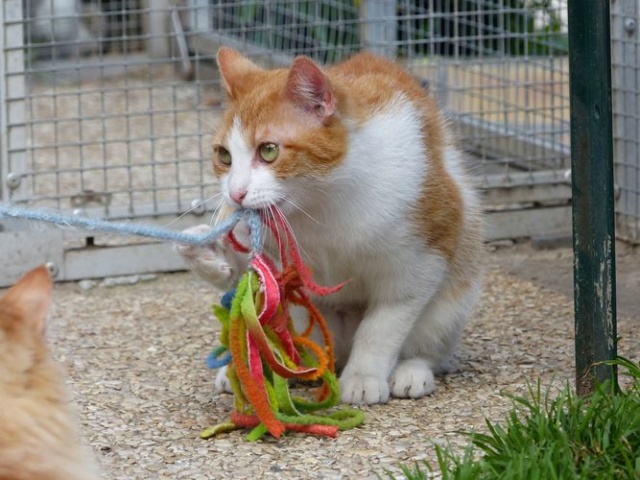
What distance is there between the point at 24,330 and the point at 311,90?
4.59 ft

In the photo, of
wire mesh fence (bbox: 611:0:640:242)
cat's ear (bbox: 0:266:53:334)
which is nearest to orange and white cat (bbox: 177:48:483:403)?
cat's ear (bbox: 0:266:53:334)

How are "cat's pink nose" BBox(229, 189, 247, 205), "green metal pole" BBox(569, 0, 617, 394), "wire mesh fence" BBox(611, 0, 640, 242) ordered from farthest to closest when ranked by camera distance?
"wire mesh fence" BBox(611, 0, 640, 242) < "cat's pink nose" BBox(229, 189, 247, 205) < "green metal pole" BBox(569, 0, 617, 394)

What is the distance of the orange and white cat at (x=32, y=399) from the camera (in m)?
1.87

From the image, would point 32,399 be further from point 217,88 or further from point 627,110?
point 217,88

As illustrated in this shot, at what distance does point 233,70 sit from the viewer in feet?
11.3

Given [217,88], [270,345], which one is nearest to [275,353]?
[270,345]

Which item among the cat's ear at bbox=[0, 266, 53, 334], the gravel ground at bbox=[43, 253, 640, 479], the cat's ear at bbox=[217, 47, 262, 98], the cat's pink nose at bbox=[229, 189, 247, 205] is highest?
the cat's ear at bbox=[217, 47, 262, 98]

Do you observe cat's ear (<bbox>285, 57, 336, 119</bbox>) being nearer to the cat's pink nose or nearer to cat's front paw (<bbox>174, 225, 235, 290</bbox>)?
the cat's pink nose

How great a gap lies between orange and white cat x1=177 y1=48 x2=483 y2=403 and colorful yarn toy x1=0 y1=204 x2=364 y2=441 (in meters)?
0.09

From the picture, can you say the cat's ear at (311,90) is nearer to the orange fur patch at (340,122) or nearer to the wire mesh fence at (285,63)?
the orange fur patch at (340,122)

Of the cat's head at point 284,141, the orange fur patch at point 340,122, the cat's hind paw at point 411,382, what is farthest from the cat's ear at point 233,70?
the cat's hind paw at point 411,382

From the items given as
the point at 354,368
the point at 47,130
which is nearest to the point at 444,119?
the point at 354,368

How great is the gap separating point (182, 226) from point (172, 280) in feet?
0.77

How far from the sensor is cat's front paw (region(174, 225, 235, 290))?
319 cm
